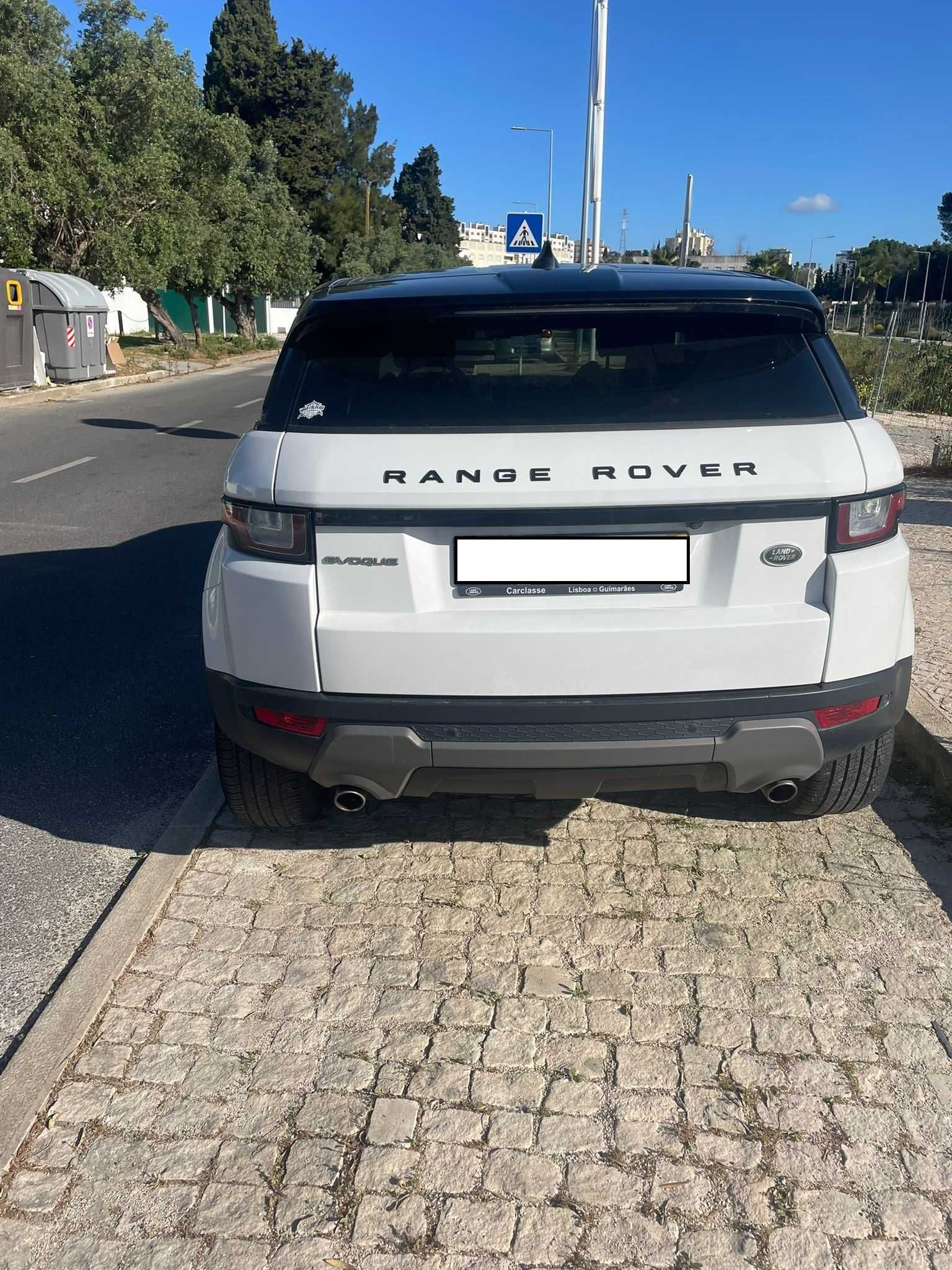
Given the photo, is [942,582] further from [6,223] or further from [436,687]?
[6,223]

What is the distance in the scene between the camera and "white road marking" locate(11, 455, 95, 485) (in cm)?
1155

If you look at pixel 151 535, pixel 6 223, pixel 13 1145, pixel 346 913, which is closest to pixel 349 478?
pixel 346 913

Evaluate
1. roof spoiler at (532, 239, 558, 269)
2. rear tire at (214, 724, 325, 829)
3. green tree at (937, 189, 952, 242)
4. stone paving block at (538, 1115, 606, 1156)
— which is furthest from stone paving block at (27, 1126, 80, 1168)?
green tree at (937, 189, 952, 242)

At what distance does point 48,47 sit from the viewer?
29.3m

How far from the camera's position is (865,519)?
2916 millimetres

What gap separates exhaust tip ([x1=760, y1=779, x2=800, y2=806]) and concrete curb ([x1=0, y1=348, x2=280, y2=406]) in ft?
65.9

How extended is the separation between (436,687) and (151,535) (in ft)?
22.0

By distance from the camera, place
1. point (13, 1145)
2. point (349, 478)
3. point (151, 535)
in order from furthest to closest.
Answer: point (151, 535) → point (349, 478) → point (13, 1145)

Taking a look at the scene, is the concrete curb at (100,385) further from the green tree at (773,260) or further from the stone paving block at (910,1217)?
the green tree at (773,260)

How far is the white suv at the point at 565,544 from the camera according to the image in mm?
2812

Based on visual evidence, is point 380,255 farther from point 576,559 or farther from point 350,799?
point 576,559

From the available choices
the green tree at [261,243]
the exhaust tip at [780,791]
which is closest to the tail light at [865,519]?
the exhaust tip at [780,791]

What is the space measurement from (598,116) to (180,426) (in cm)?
864

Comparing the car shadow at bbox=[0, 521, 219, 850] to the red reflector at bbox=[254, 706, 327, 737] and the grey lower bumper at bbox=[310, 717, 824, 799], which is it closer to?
the red reflector at bbox=[254, 706, 327, 737]
